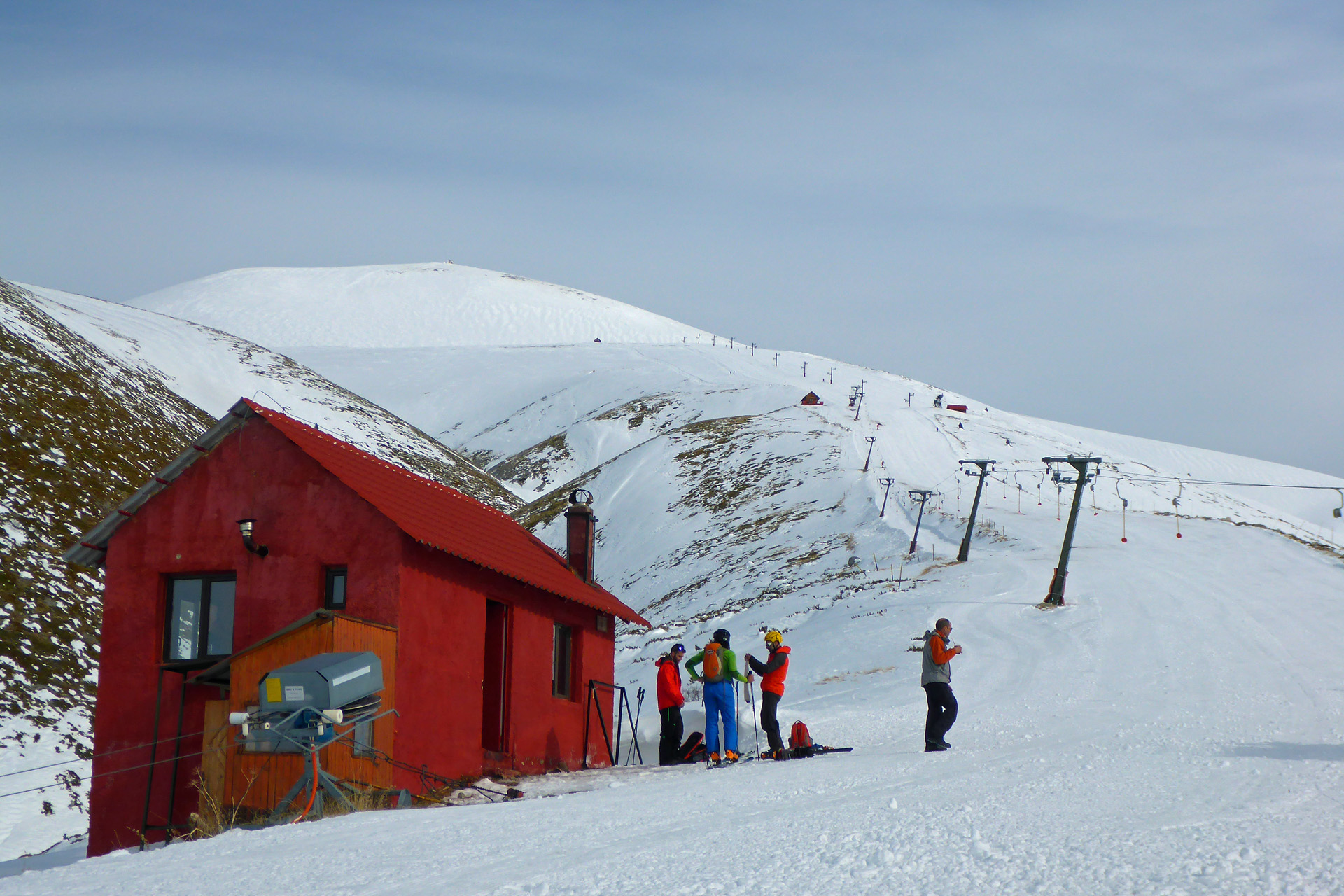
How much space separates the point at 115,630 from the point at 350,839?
919 centimetres

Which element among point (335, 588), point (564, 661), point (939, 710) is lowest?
point (939, 710)

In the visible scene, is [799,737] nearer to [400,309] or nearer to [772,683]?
[772,683]

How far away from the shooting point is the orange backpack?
16.6 m

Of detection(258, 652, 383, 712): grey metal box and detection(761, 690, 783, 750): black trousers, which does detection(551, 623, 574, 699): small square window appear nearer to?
detection(761, 690, 783, 750): black trousers

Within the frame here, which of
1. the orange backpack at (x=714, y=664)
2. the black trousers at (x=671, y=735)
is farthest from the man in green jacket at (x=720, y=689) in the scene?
the black trousers at (x=671, y=735)

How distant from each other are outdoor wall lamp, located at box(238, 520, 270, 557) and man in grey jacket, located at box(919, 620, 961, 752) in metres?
9.32

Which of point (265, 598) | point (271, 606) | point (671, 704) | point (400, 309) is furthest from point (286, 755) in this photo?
point (400, 309)

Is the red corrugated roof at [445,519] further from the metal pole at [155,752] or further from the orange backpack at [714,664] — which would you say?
the metal pole at [155,752]

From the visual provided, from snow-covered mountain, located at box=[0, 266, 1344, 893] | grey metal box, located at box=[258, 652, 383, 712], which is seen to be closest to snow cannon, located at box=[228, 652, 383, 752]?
grey metal box, located at box=[258, 652, 383, 712]

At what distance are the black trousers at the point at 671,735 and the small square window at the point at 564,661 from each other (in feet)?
10.6

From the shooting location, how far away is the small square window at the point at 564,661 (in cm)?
2147

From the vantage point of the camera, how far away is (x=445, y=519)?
18734 millimetres

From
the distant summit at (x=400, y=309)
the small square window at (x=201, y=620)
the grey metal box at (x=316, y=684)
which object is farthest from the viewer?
the distant summit at (x=400, y=309)

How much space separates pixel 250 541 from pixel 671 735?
6937 millimetres
